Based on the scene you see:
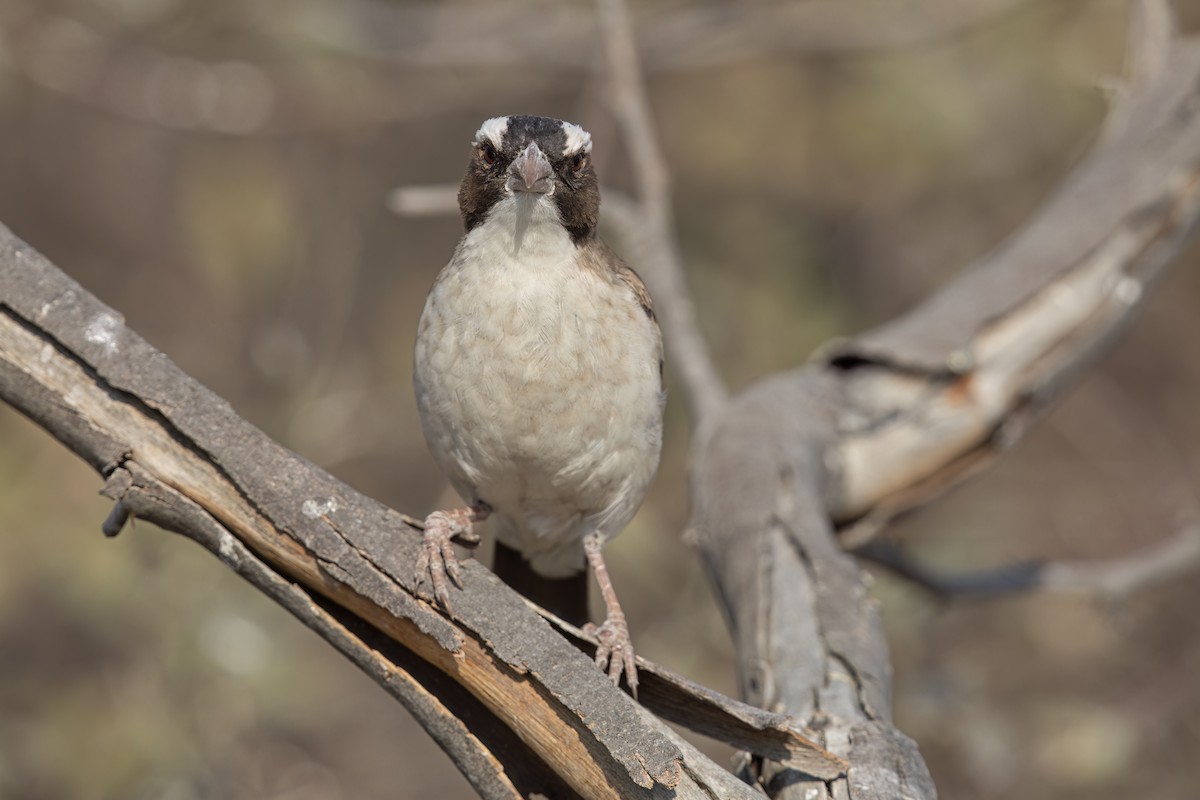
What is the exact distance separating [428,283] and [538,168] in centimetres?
580

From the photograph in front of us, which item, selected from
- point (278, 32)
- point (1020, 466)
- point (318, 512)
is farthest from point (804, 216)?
point (318, 512)

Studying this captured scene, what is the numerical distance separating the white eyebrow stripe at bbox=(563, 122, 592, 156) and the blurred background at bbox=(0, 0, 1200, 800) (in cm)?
263

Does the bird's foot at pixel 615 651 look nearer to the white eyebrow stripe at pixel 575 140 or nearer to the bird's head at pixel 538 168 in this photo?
the bird's head at pixel 538 168

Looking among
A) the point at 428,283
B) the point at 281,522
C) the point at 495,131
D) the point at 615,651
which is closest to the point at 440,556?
the point at 281,522

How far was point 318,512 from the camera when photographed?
3125mm

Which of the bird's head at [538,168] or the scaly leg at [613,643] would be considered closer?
the scaly leg at [613,643]

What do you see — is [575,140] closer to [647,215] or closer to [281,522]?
[281,522]

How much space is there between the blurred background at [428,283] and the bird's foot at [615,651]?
2200 mm

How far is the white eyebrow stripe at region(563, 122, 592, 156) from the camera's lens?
4.04 meters

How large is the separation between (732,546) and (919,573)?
5.30 ft

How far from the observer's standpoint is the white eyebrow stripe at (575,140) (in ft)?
13.2

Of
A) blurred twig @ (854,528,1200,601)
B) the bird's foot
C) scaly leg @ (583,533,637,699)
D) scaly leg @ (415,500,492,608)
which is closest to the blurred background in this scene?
blurred twig @ (854,528,1200,601)

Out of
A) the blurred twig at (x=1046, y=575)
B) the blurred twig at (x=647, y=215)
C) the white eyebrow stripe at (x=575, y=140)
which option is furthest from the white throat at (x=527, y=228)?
the blurred twig at (x=1046, y=575)

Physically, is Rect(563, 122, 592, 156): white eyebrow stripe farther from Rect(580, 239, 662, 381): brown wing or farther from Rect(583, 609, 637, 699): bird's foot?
Rect(583, 609, 637, 699): bird's foot
